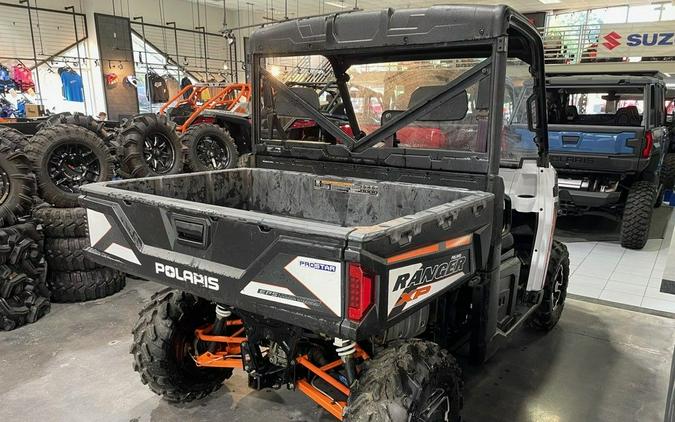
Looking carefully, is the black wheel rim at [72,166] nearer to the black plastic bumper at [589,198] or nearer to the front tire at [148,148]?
the front tire at [148,148]

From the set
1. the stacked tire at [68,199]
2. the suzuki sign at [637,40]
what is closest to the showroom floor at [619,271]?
the stacked tire at [68,199]

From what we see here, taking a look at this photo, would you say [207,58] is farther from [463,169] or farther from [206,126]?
[463,169]

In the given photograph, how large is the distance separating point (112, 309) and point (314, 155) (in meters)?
2.77

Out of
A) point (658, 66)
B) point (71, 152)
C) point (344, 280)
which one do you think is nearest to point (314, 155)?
point (344, 280)

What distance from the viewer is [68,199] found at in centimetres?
485

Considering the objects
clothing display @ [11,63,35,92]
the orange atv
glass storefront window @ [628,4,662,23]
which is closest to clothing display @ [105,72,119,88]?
clothing display @ [11,63,35,92]

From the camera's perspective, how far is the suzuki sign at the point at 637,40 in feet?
36.0

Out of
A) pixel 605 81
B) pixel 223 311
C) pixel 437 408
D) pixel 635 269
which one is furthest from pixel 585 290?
pixel 223 311

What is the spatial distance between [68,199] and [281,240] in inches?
158

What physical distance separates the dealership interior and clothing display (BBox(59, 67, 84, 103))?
9.03 metres

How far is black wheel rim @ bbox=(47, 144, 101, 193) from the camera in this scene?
495 centimetres

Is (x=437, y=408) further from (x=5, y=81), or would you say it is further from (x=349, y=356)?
(x=5, y=81)

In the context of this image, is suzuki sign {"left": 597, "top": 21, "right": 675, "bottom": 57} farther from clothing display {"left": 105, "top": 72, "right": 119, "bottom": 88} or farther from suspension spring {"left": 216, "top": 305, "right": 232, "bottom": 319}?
clothing display {"left": 105, "top": 72, "right": 119, "bottom": 88}

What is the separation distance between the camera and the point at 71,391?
3.16 m
